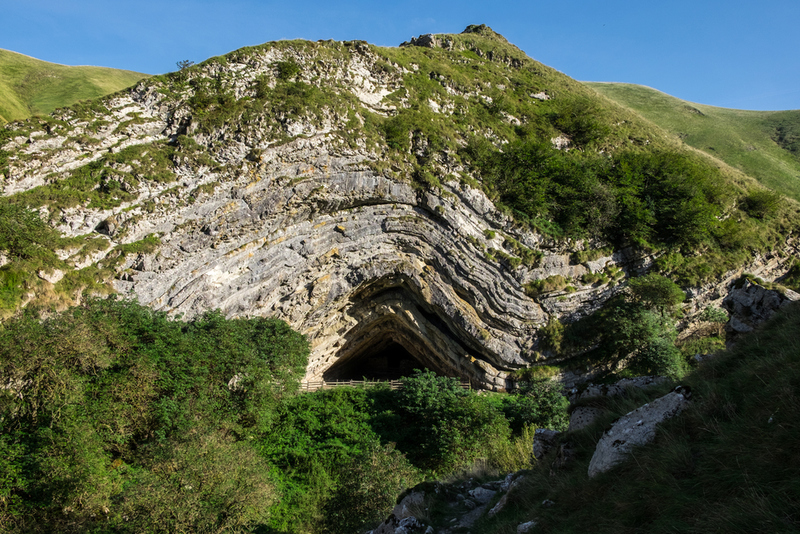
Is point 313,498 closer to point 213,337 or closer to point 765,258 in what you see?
point 213,337

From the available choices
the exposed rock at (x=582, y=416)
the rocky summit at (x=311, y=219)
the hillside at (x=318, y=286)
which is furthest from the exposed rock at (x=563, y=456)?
the rocky summit at (x=311, y=219)

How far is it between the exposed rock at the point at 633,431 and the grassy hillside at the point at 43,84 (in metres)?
65.7

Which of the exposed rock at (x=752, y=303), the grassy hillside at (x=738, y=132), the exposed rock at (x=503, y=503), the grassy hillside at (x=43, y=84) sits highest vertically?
the grassy hillside at (x=43, y=84)

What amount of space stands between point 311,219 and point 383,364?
14085mm

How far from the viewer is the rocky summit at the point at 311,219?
61.2ft

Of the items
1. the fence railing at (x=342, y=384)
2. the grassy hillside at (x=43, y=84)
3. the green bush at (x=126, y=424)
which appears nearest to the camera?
the green bush at (x=126, y=424)

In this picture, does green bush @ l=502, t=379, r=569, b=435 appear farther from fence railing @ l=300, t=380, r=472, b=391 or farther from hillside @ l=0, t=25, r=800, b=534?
fence railing @ l=300, t=380, r=472, b=391

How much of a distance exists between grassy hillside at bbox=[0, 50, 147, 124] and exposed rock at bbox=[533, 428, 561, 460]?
64363mm

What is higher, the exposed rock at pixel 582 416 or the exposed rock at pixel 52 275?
the exposed rock at pixel 52 275

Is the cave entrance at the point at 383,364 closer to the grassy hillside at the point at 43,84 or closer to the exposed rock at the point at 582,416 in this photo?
the exposed rock at the point at 582,416

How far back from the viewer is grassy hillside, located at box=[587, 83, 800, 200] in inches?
1943

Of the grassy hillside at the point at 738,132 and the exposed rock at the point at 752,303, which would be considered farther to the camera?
the grassy hillside at the point at 738,132

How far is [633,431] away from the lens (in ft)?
19.7

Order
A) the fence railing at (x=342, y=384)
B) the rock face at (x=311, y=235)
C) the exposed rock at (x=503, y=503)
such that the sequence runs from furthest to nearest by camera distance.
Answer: the fence railing at (x=342, y=384), the rock face at (x=311, y=235), the exposed rock at (x=503, y=503)
